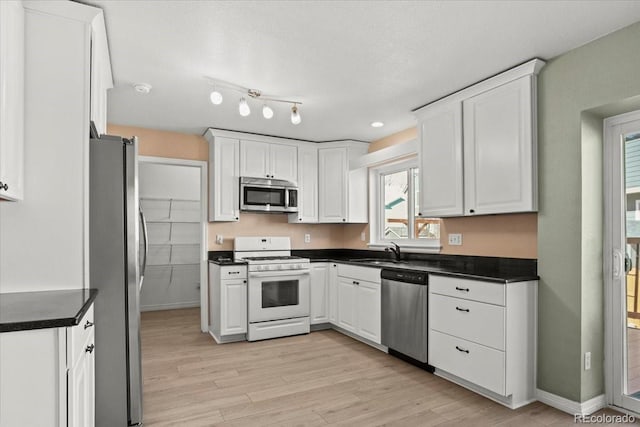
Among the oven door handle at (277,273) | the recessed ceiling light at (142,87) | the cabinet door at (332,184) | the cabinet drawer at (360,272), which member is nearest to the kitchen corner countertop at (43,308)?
the recessed ceiling light at (142,87)

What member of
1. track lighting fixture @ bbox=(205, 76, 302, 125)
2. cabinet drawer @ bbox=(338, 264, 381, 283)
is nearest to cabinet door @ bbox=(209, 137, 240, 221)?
track lighting fixture @ bbox=(205, 76, 302, 125)

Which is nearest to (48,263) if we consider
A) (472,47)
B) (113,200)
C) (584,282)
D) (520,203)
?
(113,200)

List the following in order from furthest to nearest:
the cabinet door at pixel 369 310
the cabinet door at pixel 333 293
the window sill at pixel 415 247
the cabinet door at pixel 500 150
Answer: the cabinet door at pixel 333 293 < the window sill at pixel 415 247 < the cabinet door at pixel 369 310 < the cabinet door at pixel 500 150

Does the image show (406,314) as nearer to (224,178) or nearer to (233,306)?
(233,306)

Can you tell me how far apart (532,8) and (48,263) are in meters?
2.95

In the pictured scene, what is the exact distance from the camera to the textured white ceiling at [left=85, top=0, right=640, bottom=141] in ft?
7.07

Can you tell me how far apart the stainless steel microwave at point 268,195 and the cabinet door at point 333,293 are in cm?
92

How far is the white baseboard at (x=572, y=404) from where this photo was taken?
255 cm

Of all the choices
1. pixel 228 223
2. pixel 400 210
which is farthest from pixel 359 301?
pixel 228 223

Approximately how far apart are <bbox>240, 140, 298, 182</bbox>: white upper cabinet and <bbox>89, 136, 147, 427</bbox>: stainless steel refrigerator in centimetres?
242

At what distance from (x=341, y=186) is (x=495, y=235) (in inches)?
88.6

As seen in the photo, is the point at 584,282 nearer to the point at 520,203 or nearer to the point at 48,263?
the point at 520,203

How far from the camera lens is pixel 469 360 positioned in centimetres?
290

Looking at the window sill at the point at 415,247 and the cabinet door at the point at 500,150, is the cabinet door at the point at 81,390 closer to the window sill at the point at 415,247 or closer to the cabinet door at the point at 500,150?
the cabinet door at the point at 500,150
